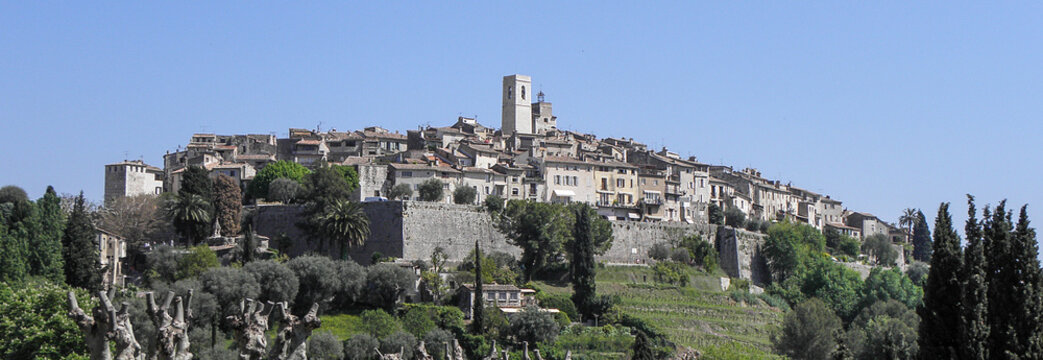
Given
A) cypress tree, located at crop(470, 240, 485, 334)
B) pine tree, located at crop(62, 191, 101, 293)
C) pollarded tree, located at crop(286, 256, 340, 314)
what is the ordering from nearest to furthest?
pine tree, located at crop(62, 191, 101, 293)
cypress tree, located at crop(470, 240, 485, 334)
pollarded tree, located at crop(286, 256, 340, 314)

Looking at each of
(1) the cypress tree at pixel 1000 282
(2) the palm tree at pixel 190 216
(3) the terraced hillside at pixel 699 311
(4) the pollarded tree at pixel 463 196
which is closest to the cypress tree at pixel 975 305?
(1) the cypress tree at pixel 1000 282

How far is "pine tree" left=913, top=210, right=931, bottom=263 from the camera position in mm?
136125

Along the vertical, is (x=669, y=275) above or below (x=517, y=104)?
below

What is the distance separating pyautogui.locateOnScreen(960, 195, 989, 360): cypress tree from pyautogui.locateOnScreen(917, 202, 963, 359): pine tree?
0.23 m

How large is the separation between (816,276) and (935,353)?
6795cm

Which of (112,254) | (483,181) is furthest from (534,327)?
(112,254)

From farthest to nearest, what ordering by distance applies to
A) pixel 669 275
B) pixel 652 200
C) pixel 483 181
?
pixel 652 200
pixel 483 181
pixel 669 275

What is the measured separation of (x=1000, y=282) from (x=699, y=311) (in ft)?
176

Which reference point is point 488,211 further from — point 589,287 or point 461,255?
point 589,287

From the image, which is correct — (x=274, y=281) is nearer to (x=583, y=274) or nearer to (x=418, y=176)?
(x=583, y=274)

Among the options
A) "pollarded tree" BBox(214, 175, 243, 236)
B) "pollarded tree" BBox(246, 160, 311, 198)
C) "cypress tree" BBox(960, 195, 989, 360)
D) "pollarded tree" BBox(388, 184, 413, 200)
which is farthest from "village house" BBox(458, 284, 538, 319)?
"cypress tree" BBox(960, 195, 989, 360)

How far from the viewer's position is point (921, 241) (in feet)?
451

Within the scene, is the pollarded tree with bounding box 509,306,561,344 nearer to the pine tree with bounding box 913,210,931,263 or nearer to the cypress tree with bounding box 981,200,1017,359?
the cypress tree with bounding box 981,200,1017,359

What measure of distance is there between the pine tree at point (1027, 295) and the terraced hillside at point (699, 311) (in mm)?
40505
